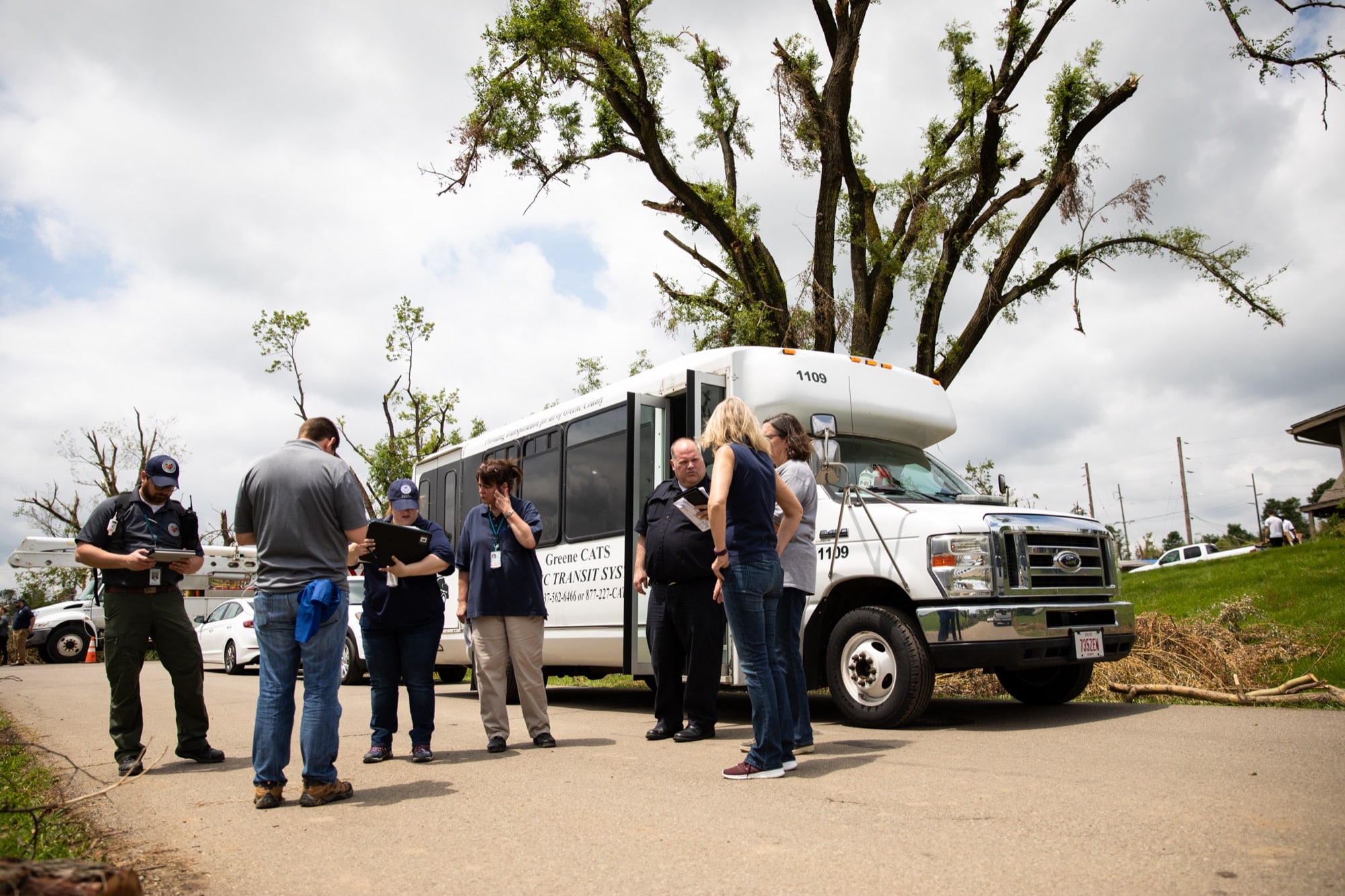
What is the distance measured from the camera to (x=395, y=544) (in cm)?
579

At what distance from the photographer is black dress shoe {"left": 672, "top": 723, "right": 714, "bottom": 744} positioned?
6281 millimetres

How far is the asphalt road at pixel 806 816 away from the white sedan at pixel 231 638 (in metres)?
11.1

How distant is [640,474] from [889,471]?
2070 mm

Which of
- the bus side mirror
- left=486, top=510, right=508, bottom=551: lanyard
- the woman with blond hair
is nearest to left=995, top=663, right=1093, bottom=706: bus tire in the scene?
the bus side mirror

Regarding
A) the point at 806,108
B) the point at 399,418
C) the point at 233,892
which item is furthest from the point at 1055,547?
the point at 399,418

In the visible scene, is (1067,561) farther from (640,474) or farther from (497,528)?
(497,528)

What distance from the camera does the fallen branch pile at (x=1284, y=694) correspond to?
24.8 ft

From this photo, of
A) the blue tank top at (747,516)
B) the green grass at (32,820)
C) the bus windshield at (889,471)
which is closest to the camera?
the green grass at (32,820)

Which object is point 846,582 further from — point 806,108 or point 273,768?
point 806,108

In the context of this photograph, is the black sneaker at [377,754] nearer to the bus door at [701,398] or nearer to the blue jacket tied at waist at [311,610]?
the blue jacket tied at waist at [311,610]

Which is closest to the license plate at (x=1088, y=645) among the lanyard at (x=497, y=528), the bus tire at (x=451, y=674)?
the lanyard at (x=497, y=528)

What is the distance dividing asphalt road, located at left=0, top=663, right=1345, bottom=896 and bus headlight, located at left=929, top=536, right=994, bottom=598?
0.92 metres

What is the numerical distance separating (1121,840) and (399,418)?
29.7 m

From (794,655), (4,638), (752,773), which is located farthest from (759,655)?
(4,638)
